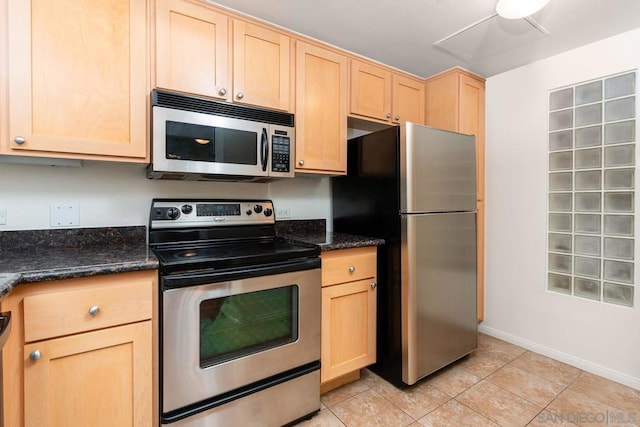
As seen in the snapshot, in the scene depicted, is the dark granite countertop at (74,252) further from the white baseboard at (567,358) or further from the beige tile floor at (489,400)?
the white baseboard at (567,358)

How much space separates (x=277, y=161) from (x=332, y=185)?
2.63 ft

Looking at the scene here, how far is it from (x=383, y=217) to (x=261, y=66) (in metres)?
1.18

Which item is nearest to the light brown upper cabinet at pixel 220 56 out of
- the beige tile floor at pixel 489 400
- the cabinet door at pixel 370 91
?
the cabinet door at pixel 370 91

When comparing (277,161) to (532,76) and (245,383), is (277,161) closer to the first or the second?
(245,383)

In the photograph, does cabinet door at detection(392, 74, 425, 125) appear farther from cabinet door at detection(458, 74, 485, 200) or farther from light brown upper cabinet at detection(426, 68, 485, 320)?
cabinet door at detection(458, 74, 485, 200)

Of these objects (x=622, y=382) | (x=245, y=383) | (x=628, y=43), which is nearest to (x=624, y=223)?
(x=622, y=382)

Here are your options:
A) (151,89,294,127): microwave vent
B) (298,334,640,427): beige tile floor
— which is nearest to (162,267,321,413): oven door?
(298,334,640,427): beige tile floor

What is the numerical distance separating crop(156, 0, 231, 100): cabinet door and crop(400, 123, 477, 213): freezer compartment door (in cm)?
110

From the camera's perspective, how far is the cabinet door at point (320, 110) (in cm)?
193

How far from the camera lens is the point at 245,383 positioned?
1.45 meters

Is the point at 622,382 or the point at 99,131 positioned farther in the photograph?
the point at 622,382

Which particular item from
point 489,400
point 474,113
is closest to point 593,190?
point 474,113

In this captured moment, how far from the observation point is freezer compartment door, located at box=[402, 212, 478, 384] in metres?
1.87

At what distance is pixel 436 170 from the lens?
1.96 meters
